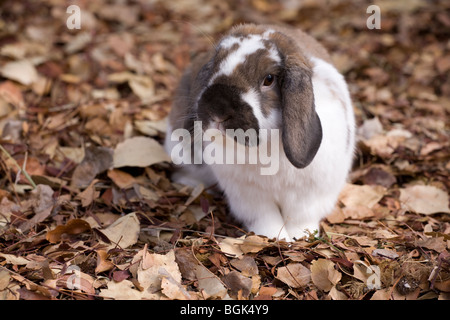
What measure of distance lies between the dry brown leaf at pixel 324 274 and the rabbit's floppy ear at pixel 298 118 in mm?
552

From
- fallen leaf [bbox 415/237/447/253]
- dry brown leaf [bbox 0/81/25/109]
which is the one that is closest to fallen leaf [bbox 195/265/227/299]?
fallen leaf [bbox 415/237/447/253]

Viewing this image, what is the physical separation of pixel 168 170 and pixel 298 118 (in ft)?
5.40

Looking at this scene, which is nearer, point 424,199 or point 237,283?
point 237,283

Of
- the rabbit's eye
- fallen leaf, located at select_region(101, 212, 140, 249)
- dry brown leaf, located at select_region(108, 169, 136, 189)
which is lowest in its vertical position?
fallen leaf, located at select_region(101, 212, 140, 249)

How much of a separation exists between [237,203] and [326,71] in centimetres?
105

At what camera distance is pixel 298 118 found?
281 cm

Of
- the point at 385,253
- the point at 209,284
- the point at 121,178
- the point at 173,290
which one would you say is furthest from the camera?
the point at 121,178

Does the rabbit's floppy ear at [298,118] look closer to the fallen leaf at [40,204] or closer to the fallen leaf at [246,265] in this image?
the fallen leaf at [246,265]

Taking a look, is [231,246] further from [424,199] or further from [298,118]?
[424,199]

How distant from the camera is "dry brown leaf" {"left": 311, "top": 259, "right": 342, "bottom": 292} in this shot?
109 inches

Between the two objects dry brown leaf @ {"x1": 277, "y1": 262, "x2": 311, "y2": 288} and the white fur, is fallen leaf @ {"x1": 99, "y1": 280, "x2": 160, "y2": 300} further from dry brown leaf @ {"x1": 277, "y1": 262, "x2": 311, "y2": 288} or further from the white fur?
the white fur

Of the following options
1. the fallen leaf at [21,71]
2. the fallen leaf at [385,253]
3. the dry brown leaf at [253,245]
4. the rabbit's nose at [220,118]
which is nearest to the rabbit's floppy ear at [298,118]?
the rabbit's nose at [220,118]

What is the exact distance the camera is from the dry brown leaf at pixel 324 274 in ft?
9.07

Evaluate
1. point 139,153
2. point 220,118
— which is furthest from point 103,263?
point 139,153
